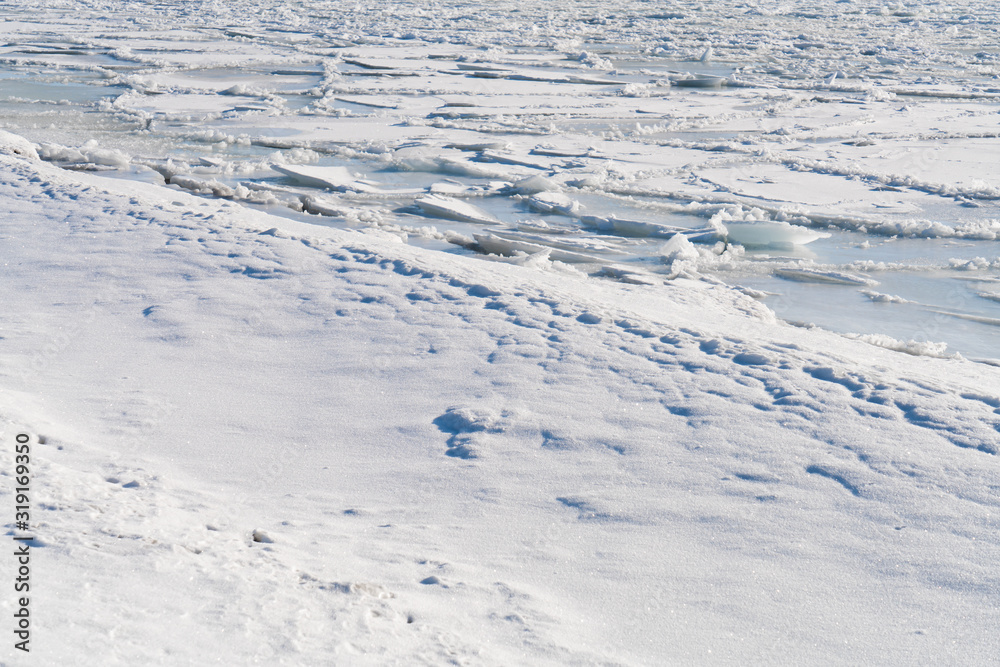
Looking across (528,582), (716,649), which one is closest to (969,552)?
(716,649)

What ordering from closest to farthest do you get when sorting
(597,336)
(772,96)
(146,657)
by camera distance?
(146,657) < (597,336) < (772,96)

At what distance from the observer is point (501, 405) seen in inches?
129

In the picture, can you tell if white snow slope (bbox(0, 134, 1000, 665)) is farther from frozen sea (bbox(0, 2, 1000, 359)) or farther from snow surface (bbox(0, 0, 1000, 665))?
frozen sea (bbox(0, 2, 1000, 359))

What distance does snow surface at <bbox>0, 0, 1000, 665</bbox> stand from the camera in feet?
7.18

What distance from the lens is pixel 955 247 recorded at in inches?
244

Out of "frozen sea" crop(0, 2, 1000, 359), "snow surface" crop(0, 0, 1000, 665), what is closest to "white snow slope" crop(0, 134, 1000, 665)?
"snow surface" crop(0, 0, 1000, 665)

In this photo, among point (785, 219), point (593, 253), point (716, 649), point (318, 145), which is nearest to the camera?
point (716, 649)

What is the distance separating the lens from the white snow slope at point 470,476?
213 cm

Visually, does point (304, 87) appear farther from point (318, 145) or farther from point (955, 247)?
point (955, 247)

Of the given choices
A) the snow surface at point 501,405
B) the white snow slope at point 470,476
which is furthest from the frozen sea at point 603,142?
the white snow slope at point 470,476

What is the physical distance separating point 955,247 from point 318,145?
5.71 meters

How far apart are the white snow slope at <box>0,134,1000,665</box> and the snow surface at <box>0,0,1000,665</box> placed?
0.5 inches

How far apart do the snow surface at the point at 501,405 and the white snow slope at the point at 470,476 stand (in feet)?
0.04

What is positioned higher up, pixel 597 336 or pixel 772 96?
pixel 772 96
